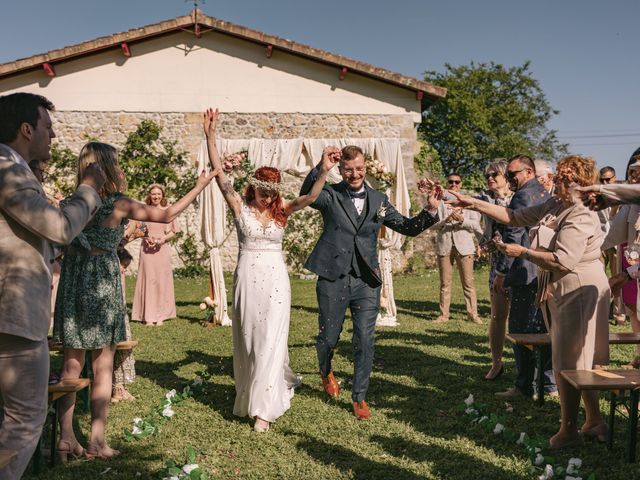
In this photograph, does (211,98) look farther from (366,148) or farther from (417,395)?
(417,395)

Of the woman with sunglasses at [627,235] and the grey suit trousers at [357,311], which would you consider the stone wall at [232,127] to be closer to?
the woman with sunglasses at [627,235]

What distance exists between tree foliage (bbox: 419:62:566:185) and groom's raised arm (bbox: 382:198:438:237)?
33568mm

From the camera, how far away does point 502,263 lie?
6.36m

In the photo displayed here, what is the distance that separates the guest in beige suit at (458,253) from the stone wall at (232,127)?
24.6 feet

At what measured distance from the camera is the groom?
5.48 m

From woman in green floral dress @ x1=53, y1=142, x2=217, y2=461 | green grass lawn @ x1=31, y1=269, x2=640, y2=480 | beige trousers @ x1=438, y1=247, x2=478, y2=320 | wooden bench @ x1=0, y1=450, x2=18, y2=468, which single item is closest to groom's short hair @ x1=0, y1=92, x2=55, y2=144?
wooden bench @ x1=0, y1=450, x2=18, y2=468

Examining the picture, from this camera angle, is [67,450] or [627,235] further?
[627,235]

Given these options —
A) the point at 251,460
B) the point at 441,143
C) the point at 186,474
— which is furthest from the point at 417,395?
the point at 441,143

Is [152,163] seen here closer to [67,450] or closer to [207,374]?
[207,374]

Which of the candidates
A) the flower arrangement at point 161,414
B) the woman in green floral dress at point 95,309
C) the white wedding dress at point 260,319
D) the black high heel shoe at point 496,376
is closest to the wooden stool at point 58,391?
the woman in green floral dress at point 95,309

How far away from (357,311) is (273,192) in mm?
1292

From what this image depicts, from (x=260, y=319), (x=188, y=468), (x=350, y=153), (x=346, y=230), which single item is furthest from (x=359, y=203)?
(x=188, y=468)

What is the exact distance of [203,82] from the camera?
58.5 feet

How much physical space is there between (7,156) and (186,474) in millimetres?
2263
